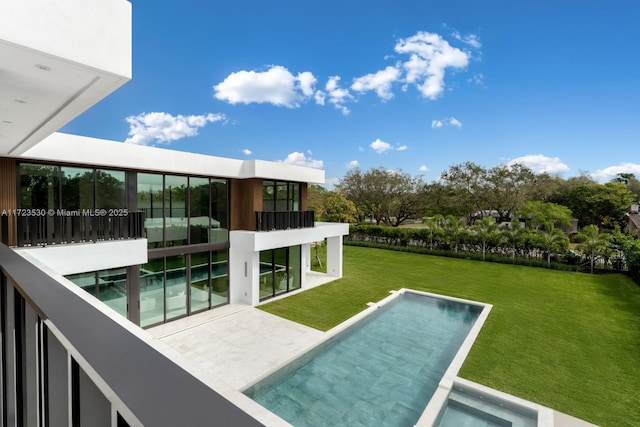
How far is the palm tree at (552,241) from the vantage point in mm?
18312

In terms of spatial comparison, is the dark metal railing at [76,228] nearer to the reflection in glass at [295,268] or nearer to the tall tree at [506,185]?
the reflection in glass at [295,268]

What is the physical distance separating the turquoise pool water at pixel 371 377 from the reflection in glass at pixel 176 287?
16.8 feet

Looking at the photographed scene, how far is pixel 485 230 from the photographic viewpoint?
2103 cm

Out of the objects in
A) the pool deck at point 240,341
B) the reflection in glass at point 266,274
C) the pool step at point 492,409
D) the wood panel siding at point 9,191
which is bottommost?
the pool step at point 492,409

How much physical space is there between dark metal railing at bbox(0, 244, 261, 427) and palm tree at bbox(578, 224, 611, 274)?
74.7ft

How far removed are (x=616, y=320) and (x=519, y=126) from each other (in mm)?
28435

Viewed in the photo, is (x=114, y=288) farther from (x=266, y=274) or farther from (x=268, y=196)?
(x=268, y=196)

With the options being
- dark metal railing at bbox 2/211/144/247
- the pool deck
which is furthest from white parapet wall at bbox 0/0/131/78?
dark metal railing at bbox 2/211/144/247

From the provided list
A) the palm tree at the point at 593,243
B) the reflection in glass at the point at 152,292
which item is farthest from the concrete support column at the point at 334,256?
the palm tree at the point at 593,243

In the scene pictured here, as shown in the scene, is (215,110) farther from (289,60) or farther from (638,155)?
(638,155)

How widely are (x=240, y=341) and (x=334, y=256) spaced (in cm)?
810

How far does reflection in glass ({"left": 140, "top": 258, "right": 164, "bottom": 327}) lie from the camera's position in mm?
9648

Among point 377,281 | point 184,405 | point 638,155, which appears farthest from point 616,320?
point 638,155

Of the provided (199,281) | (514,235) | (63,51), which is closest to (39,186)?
(199,281)
